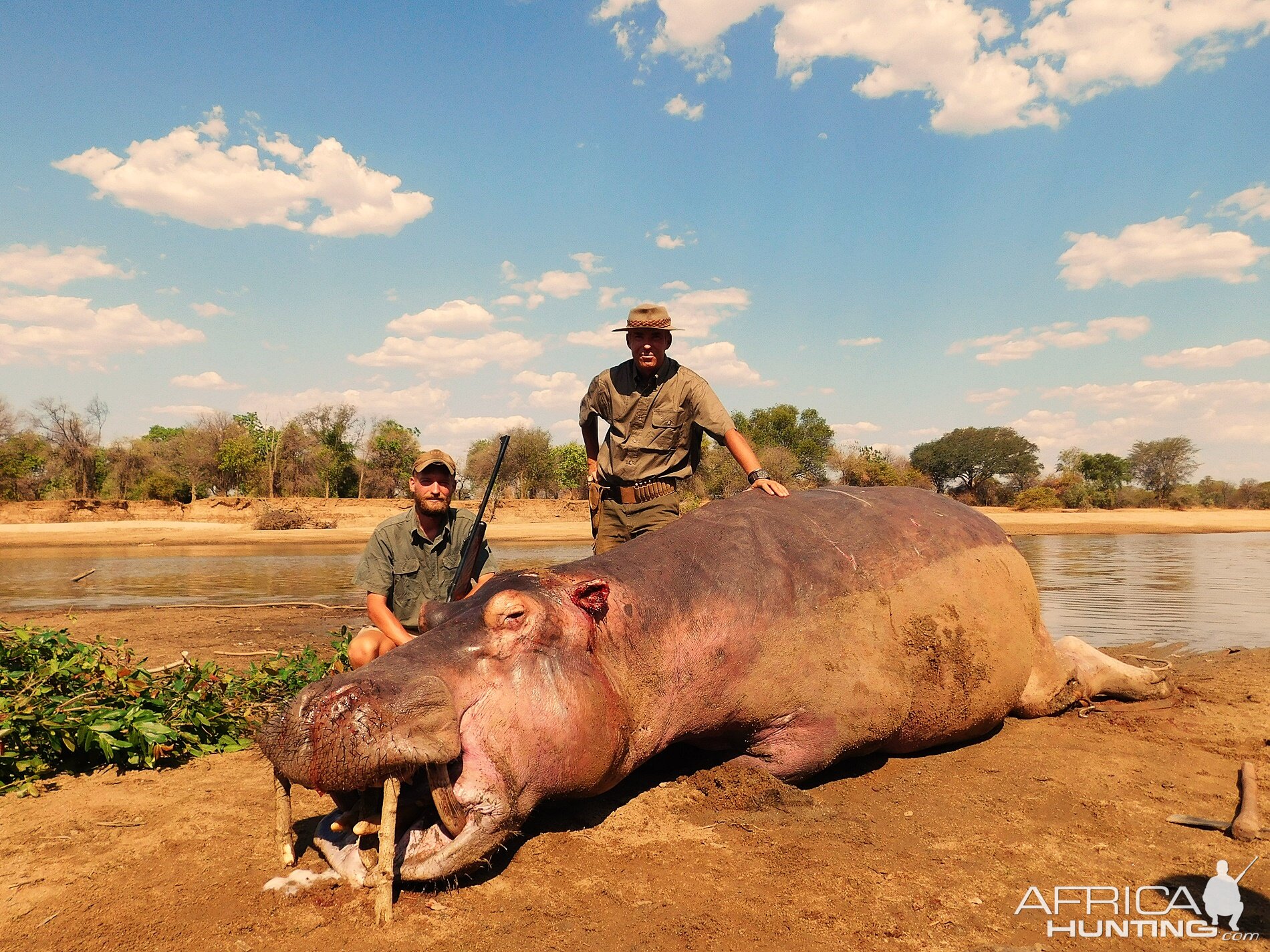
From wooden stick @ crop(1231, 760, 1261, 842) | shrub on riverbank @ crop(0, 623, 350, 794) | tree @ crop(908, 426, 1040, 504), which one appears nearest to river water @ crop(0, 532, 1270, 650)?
shrub on riverbank @ crop(0, 623, 350, 794)

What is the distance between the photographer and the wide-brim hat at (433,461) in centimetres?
539

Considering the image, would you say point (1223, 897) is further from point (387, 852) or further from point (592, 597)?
point (387, 852)

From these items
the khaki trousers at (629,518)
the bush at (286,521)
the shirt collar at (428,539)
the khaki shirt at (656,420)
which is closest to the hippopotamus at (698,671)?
the khaki trousers at (629,518)

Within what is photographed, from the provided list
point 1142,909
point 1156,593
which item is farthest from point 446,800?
point 1156,593

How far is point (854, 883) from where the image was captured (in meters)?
3.26

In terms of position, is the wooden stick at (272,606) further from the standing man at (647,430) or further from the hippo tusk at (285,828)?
the hippo tusk at (285,828)

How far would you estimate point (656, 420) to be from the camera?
19.4 ft

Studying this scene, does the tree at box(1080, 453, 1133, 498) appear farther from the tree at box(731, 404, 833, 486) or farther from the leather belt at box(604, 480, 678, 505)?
the leather belt at box(604, 480, 678, 505)

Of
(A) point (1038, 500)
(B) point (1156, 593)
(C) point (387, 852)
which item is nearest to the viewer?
(C) point (387, 852)

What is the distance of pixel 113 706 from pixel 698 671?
3.68m

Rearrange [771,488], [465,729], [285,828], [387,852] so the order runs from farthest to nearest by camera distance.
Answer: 1. [771,488]
2. [285,828]
3. [465,729]
4. [387,852]

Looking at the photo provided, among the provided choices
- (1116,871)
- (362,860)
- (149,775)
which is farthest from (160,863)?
(1116,871)

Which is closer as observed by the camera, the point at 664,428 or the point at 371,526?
the point at 664,428

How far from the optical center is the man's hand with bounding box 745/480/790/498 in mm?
5062
